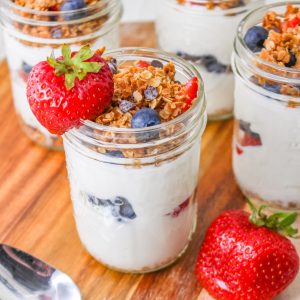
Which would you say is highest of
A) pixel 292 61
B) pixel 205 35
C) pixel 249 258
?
pixel 292 61

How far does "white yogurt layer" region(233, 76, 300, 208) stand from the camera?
1354 mm

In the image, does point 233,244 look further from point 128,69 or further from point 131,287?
point 128,69

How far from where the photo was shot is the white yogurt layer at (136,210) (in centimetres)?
120

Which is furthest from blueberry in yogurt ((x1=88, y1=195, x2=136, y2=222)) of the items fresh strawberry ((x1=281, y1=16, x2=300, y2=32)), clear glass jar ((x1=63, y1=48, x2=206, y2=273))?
fresh strawberry ((x1=281, y1=16, x2=300, y2=32))

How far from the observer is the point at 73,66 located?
1.13 metres

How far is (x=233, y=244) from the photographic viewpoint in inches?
49.8

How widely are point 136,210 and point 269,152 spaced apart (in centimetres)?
33

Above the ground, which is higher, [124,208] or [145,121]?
[145,121]

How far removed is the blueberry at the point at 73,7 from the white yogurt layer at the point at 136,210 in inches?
13.4

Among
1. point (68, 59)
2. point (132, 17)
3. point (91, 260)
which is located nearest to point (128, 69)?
point (68, 59)

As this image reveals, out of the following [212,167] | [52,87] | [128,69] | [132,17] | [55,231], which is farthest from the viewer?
[132,17]

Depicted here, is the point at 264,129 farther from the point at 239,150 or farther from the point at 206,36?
the point at 206,36

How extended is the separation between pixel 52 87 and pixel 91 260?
16.7 inches

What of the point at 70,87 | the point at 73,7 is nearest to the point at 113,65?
the point at 70,87
